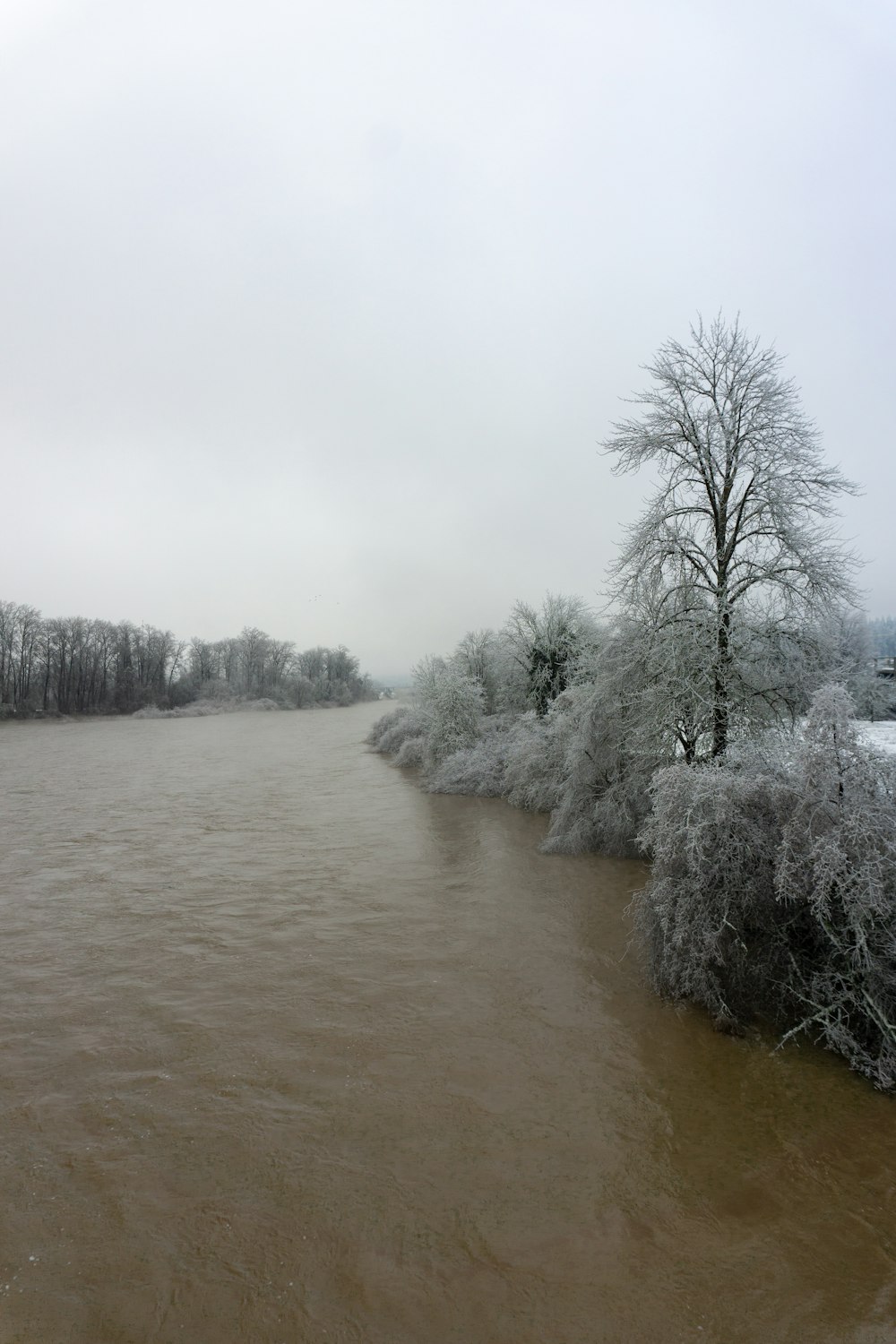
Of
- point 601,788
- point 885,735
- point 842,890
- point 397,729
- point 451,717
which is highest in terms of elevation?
point 451,717

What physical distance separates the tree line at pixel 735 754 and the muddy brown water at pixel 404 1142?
896 millimetres

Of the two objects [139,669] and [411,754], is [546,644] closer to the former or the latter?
[411,754]

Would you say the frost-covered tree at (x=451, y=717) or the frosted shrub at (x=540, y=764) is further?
the frost-covered tree at (x=451, y=717)

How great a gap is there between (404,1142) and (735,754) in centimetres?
611

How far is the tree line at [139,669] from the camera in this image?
203 feet

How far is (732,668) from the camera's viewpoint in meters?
11.8

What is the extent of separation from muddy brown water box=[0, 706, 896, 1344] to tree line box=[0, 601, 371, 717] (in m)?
59.7

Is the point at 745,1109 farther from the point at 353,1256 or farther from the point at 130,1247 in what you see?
the point at 130,1247

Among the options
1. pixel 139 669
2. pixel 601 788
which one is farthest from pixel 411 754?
pixel 139 669

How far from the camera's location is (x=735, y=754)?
8.45 m

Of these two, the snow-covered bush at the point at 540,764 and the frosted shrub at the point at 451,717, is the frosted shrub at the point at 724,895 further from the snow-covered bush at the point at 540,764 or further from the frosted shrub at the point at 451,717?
the frosted shrub at the point at 451,717

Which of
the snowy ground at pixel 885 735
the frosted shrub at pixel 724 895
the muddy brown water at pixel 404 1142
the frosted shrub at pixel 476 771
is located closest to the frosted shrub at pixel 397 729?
the frosted shrub at pixel 476 771

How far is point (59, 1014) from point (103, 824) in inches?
447

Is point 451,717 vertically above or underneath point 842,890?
above
